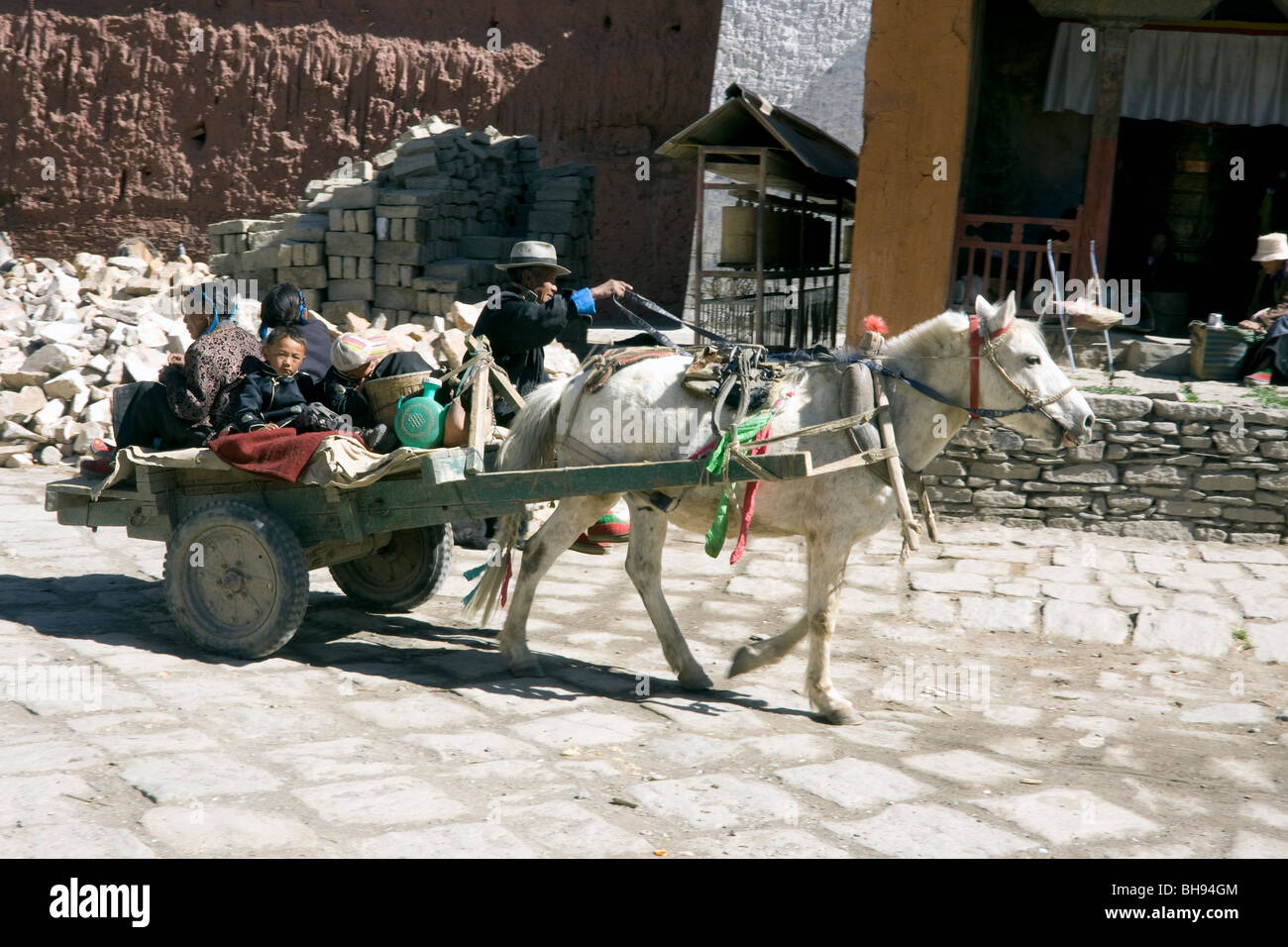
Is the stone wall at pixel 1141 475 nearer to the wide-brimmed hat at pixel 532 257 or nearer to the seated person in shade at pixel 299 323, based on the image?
the wide-brimmed hat at pixel 532 257

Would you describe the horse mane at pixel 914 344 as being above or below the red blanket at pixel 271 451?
above

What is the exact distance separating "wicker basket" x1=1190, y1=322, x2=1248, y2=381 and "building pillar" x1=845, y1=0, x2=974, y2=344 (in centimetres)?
202

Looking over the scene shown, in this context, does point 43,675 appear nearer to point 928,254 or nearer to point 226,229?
point 928,254

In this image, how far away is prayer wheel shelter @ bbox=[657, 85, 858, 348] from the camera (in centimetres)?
1187

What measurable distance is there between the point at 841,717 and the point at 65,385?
26.6 ft

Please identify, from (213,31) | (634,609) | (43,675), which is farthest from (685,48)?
(43,675)

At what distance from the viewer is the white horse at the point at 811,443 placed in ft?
17.4

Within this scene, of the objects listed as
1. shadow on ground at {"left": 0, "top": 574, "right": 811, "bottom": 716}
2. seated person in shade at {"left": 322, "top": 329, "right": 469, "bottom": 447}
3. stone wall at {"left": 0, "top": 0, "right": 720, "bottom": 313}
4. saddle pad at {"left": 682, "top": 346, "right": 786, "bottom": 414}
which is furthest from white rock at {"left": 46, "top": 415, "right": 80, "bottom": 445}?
stone wall at {"left": 0, "top": 0, "right": 720, "bottom": 313}

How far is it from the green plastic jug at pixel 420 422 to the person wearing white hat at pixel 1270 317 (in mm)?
6733

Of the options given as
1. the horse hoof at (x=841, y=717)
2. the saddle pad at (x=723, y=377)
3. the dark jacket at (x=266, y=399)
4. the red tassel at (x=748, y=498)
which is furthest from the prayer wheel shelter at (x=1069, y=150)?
the dark jacket at (x=266, y=399)

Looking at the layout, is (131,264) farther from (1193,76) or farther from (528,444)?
(1193,76)

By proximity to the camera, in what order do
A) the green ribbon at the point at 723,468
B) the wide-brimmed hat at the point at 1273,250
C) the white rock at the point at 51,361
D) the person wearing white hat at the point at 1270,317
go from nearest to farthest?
1. the green ribbon at the point at 723,468
2. the person wearing white hat at the point at 1270,317
3. the wide-brimmed hat at the point at 1273,250
4. the white rock at the point at 51,361

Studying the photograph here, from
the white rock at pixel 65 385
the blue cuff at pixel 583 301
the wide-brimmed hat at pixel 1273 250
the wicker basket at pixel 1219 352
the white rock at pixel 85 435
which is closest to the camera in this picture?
the blue cuff at pixel 583 301

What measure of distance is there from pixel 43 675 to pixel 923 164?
7495 millimetres
